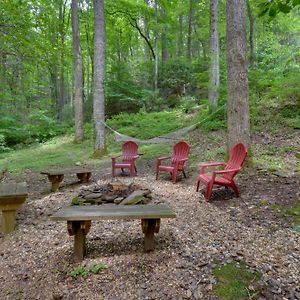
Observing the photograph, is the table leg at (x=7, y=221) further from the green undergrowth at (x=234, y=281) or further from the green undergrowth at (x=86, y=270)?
the green undergrowth at (x=234, y=281)

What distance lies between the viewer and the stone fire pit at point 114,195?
3988mm

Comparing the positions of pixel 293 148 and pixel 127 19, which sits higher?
pixel 127 19

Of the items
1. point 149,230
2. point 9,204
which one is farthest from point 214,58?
point 149,230

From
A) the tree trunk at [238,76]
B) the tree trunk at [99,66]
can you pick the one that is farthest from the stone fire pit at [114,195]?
the tree trunk at [99,66]

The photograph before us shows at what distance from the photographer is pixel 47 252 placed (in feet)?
9.61

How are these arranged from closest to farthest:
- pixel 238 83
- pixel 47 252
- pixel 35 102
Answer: pixel 47 252, pixel 238 83, pixel 35 102

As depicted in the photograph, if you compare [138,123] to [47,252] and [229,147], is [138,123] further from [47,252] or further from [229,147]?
[47,252]

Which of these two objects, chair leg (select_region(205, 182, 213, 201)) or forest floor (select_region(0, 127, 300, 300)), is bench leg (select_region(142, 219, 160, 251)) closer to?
forest floor (select_region(0, 127, 300, 300))

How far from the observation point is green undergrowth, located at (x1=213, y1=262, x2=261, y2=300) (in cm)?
209

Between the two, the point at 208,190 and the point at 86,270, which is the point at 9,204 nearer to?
the point at 86,270

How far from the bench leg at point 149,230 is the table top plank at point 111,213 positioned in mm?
100

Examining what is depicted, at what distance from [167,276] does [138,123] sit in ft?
31.6

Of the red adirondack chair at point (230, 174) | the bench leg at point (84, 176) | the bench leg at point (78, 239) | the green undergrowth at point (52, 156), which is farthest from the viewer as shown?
the green undergrowth at point (52, 156)

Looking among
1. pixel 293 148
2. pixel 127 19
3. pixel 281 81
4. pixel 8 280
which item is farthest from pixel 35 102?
pixel 8 280
